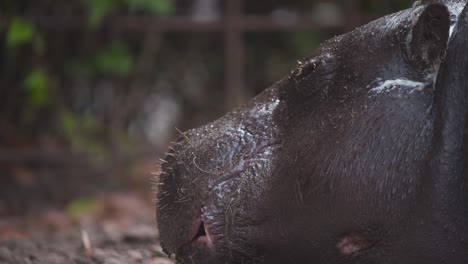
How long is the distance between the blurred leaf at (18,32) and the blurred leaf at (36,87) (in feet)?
0.94

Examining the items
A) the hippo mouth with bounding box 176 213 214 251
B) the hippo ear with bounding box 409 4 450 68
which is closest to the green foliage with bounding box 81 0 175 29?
the hippo mouth with bounding box 176 213 214 251

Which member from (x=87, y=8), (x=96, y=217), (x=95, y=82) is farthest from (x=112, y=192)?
(x=87, y=8)

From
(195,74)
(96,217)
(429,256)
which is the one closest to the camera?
(429,256)

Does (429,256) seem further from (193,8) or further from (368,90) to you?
(193,8)

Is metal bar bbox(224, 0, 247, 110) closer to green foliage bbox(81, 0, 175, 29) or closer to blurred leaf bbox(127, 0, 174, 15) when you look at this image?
green foliage bbox(81, 0, 175, 29)

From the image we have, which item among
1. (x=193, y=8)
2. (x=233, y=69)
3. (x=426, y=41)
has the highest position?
(x=193, y=8)

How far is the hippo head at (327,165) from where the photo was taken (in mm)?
2277

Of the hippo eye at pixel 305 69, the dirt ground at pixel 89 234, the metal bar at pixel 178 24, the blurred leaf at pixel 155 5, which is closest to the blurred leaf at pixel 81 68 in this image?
the metal bar at pixel 178 24

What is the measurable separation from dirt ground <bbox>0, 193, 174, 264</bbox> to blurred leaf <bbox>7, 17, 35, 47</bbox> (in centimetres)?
124

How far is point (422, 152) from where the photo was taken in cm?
226

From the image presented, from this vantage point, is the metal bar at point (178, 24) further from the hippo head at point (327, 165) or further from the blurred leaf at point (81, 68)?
the hippo head at point (327, 165)

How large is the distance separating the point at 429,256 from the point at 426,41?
65 centimetres

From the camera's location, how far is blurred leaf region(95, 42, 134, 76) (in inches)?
247

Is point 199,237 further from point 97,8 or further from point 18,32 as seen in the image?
point 97,8
